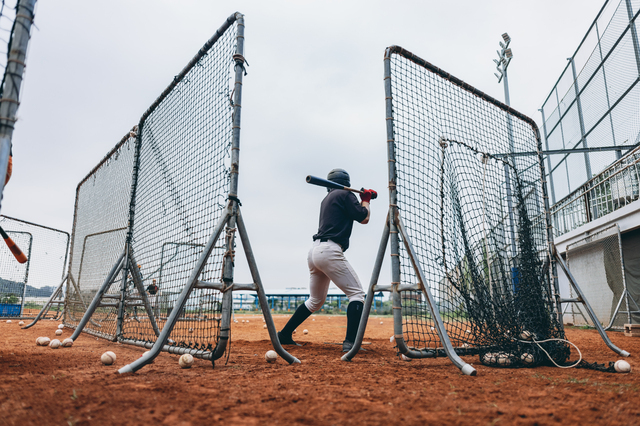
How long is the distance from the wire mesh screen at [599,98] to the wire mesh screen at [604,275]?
2352 mm

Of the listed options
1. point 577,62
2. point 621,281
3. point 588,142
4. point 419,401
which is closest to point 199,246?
point 419,401

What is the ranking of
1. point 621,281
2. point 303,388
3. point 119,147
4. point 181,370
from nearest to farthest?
point 303,388
point 181,370
point 119,147
point 621,281

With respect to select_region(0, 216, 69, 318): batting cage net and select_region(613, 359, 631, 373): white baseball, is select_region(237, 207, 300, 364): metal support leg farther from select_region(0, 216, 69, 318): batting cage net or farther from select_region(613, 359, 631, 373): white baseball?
select_region(0, 216, 69, 318): batting cage net

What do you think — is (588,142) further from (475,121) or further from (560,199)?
(475,121)

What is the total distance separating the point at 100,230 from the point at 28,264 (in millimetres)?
5831

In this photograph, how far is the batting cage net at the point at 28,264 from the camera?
38.9ft

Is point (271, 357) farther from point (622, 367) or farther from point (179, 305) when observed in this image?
point (622, 367)

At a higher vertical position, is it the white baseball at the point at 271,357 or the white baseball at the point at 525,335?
the white baseball at the point at 525,335

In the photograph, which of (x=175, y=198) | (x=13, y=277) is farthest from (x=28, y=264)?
(x=175, y=198)

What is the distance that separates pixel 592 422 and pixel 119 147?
7374 millimetres

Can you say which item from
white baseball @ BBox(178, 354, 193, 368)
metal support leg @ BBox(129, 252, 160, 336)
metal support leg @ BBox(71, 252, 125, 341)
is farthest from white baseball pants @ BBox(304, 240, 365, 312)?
metal support leg @ BBox(71, 252, 125, 341)

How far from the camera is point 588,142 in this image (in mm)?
12344

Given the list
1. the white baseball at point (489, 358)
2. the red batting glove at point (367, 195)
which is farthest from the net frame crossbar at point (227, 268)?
the red batting glove at point (367, 195)

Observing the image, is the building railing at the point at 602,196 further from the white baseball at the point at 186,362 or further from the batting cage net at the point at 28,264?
the batting cage net at the point at 28,264
